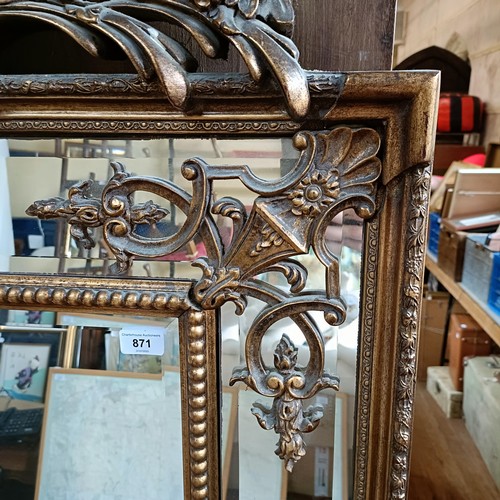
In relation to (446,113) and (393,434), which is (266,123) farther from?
(446,113)

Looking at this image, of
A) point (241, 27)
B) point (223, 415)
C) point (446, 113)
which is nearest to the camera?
point (241, 27)

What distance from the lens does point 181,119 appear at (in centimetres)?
40

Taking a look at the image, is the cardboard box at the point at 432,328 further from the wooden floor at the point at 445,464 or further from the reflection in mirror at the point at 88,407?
the reflection in mirror at the point at 88,407

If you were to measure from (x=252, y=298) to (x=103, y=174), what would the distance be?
17 centimetres

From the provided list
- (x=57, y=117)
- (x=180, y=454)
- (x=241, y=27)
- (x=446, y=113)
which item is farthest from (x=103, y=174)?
(x=446, y=113)

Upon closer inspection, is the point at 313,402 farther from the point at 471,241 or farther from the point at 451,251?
the point at 451,251

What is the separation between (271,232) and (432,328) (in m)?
1.73

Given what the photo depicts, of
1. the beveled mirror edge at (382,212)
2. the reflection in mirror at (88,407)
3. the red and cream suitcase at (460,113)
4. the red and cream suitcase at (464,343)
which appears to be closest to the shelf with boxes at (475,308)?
the red and cream suitcase at (464,343)

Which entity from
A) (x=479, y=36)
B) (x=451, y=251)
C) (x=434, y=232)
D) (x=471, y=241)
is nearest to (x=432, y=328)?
(x=434, y=232)

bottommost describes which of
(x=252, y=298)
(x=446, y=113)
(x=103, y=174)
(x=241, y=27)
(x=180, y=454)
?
(x=180, y=454)

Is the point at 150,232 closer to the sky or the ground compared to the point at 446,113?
closer to the ground

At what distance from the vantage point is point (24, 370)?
492mm

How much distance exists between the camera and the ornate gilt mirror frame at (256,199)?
366mm

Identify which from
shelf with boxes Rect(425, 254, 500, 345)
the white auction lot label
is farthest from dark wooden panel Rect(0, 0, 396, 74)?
shelf with boxes Rect(425, 254, 500, 345)
